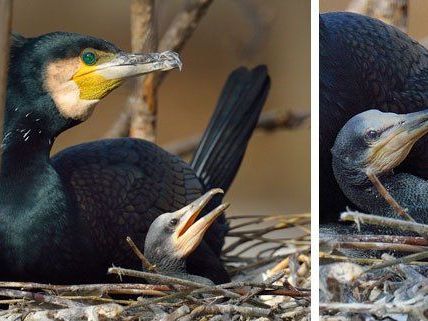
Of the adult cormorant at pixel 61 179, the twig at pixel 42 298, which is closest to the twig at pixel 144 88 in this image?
the adult cormorant at pixel 61 179

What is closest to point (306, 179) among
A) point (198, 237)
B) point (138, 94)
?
point (138, 94)

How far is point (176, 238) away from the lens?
3.51m

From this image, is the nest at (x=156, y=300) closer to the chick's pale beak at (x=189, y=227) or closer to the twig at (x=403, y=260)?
the chick's pale beak at (x=189, y=227)

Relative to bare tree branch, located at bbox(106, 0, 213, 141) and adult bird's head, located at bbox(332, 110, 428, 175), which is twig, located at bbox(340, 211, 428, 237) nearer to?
adult bird's head, located at bbox(332, 110, 428, 175)

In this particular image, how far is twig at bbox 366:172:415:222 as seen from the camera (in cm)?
307

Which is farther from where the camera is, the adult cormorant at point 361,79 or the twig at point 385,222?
the adult cormorant at point 361,79

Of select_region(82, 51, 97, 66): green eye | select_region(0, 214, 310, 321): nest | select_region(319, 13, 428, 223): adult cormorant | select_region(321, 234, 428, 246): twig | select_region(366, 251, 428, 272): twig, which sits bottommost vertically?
select_region(0, 214, 310, 321): nest

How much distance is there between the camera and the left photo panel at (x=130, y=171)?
3.29m

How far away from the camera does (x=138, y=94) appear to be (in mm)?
4066

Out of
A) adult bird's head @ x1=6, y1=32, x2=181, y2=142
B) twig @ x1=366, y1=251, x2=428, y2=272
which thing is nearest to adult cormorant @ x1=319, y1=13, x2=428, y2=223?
twig @ x1=366, y1=251, x2=428, y2=272

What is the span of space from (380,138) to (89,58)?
93 centimetres

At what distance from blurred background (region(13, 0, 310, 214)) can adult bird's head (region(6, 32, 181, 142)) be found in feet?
1.83

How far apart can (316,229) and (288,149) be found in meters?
1.70

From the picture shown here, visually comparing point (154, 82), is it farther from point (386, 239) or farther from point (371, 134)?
point (386, 239)
